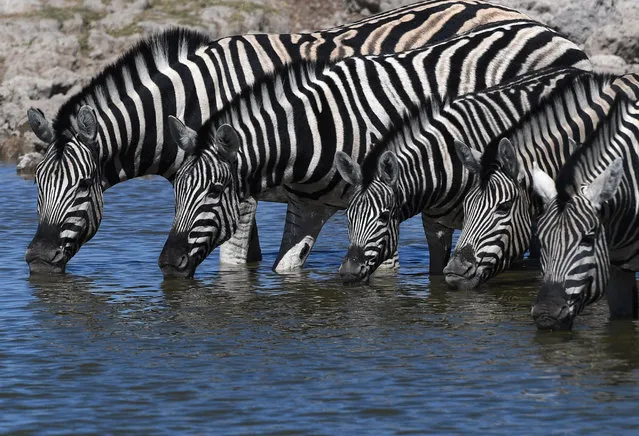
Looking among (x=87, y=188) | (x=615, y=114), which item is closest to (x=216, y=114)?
(x=87, y=188)

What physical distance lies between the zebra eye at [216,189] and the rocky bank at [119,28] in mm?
12297

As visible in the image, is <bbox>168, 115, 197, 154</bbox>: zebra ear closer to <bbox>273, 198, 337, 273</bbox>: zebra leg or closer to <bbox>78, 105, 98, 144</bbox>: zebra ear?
<bbox>78, 105, 98, 144</bbox>: zebra ear

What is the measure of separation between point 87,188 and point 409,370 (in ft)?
17.5

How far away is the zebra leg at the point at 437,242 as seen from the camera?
14.1 metres

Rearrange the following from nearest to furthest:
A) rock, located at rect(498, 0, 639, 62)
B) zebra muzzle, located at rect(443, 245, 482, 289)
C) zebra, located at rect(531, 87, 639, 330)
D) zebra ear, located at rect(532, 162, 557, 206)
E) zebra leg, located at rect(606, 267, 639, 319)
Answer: zebra, located at rect(531, 87, 639, 330) < zebra ear, located at rect(532, 162, 557, 206) < zebra leg, located at rect(606, 267, 639, 319) < zebra muzzle, located at rect(443, 245, 482, 289) < rock, located at rect(498, 0, 639, 62)

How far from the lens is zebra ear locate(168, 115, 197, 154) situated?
525 inches

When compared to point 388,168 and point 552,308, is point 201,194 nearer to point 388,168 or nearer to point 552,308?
point 388,168

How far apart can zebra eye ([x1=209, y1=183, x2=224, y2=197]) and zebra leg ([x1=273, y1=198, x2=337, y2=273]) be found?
1.31 m

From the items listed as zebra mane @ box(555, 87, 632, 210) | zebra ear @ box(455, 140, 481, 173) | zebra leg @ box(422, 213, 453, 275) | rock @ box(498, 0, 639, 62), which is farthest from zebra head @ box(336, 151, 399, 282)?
rock @ box(498, 0, 639, 62)

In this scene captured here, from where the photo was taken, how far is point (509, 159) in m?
11.8

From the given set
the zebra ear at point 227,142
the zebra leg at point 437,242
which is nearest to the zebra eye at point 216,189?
the zebra ear at point 227,142

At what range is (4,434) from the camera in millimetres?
8289

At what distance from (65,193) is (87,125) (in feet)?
2.36

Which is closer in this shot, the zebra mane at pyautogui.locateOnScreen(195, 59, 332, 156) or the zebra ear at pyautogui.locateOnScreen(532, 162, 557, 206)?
the zebra ear at pyautogui.locateOnScreen(532, 162, 557, 206)
